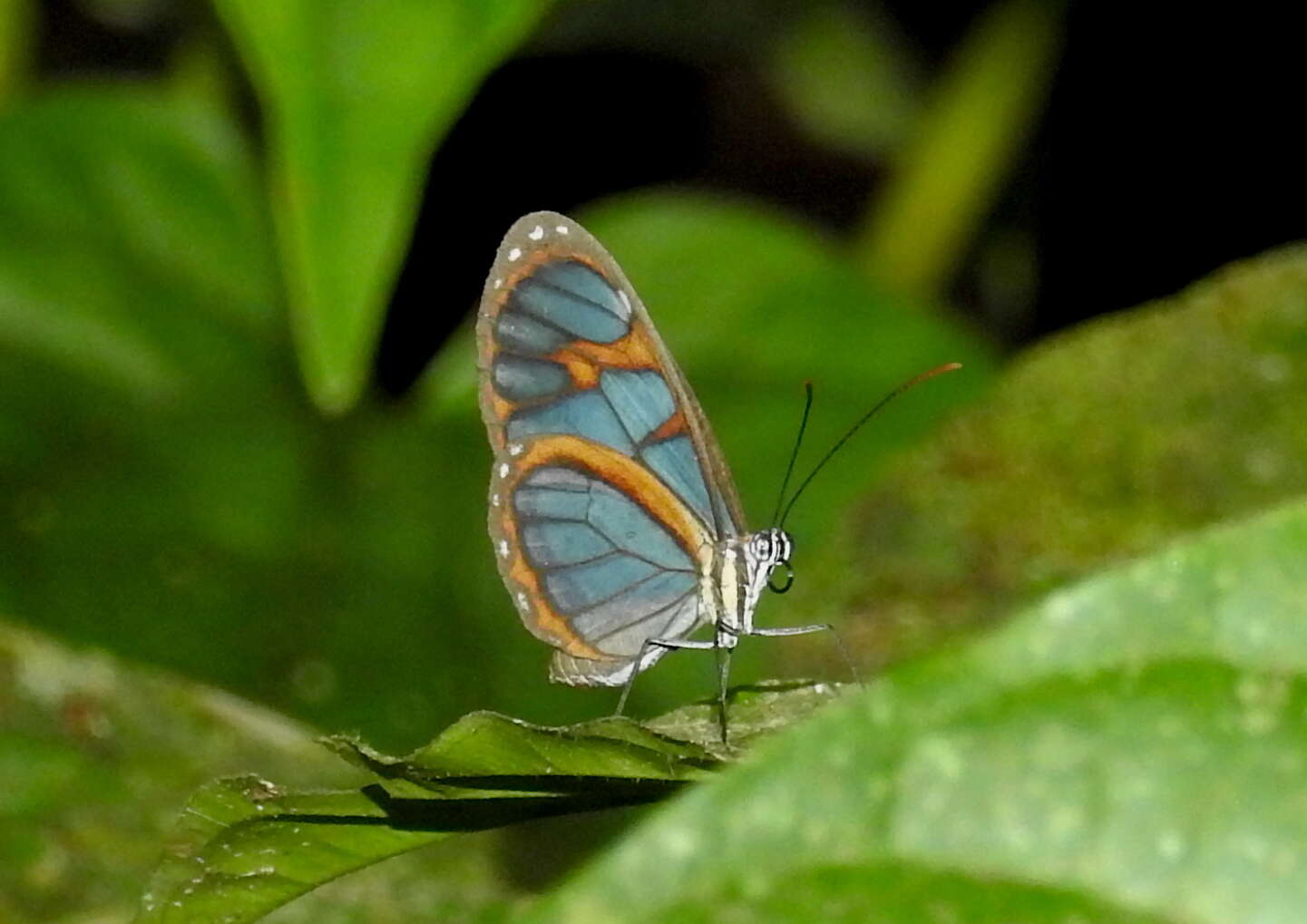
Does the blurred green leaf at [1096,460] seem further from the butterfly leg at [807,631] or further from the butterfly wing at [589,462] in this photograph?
the butterfly wing at [589,462]

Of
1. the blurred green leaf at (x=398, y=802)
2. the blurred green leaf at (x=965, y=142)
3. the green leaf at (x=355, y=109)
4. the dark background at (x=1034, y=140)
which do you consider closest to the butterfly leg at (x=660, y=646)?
the green leaf at (x=355, y=109)

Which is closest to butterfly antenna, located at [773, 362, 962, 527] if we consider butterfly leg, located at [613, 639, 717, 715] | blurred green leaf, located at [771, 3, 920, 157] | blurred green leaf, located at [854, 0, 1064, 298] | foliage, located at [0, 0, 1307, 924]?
foliage, located at [0, 0, 1307, 924]

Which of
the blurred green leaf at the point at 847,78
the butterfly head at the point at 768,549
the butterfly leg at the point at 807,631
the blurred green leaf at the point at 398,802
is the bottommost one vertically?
the blurred green leaf at the point at 847,78

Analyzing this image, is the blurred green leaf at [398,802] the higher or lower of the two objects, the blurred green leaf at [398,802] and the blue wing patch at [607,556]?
the higher

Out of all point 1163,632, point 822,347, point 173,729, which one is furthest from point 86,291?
point 1163,632

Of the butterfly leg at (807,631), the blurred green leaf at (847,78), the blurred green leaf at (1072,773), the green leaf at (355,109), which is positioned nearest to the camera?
the blurred green leaf at (1072,773)
